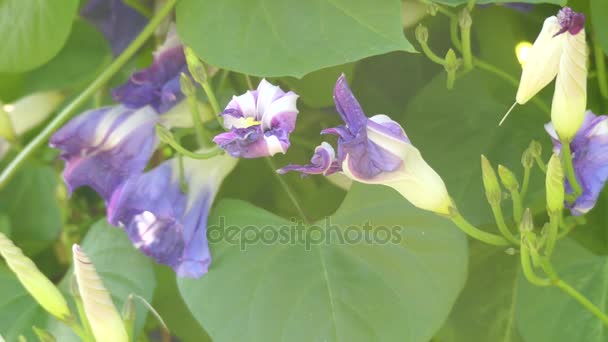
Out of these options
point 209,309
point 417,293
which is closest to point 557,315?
point 417,293

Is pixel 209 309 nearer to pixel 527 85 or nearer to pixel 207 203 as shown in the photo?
pixel 207 203

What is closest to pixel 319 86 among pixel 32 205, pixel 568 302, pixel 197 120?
pixel 197 120

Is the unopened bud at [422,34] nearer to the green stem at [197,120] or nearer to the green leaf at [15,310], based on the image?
the green stem at [197,120]

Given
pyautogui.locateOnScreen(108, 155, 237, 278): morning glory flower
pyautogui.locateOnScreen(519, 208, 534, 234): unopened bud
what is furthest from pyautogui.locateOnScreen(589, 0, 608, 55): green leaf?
pyautogui.locateOnScreen(108, 155, 237, 278): morning glory flower

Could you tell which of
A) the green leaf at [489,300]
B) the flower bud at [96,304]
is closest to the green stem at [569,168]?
the green leaf at [489,300]

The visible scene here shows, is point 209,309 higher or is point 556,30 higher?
point 556,30

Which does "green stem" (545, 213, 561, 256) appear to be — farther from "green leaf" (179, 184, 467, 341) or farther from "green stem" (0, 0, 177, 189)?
"green stem" (0, 0, 177, 189)
